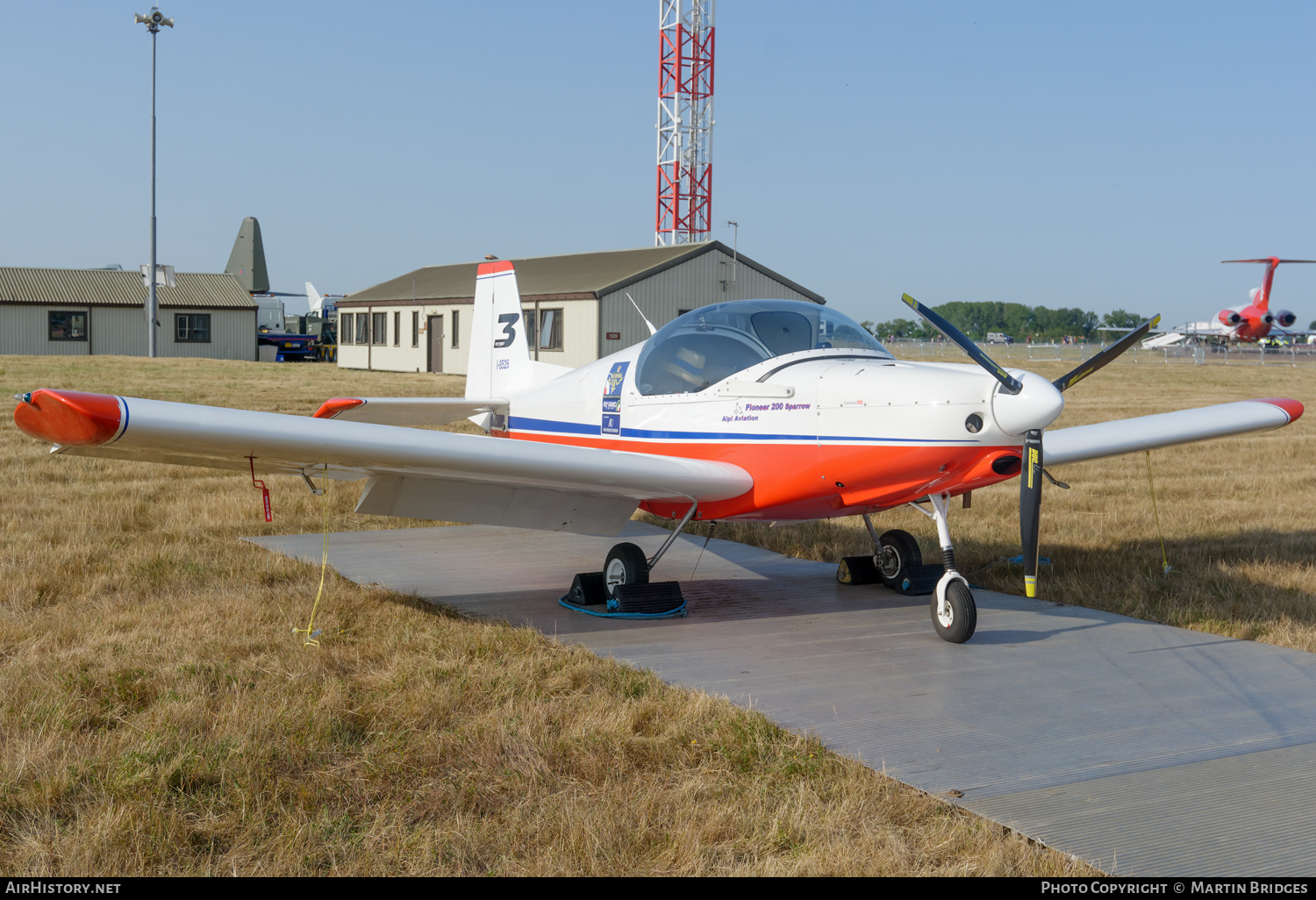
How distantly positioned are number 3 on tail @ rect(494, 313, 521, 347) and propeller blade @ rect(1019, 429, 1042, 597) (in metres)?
5.48

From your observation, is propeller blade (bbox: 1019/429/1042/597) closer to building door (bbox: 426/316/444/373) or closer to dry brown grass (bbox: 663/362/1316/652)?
dry brown grass (bbox: 663/362/1316/652)

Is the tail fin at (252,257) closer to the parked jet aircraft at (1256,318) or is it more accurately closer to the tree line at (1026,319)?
the parked jet aircraft at (1256,318)

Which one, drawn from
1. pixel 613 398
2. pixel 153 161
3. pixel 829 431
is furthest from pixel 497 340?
pixel 153 161

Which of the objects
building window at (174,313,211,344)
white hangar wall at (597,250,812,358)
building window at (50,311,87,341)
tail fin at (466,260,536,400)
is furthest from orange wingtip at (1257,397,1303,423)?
building window at (50,311,87,341)

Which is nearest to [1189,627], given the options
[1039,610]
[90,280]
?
[1039,610]

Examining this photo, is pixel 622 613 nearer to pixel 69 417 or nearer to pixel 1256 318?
pixel 69 417

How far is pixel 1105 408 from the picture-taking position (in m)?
23.0

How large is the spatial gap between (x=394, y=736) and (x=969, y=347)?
3.35 m

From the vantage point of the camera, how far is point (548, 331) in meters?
30.9

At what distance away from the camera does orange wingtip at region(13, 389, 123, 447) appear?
4492 mm

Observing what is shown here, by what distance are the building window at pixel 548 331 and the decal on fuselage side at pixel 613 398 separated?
22.9 m

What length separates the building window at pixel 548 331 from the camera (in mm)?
30359

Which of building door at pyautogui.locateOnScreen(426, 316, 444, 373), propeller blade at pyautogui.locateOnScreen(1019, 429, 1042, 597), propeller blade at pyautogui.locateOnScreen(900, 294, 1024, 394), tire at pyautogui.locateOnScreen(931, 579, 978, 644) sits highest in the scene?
building door at pyautogui.locateOnScreen(426, 316, 444, 373)

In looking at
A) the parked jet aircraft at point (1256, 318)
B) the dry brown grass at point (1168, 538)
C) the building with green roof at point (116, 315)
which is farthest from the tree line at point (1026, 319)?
the dry brown grass at point (1168, 538)
